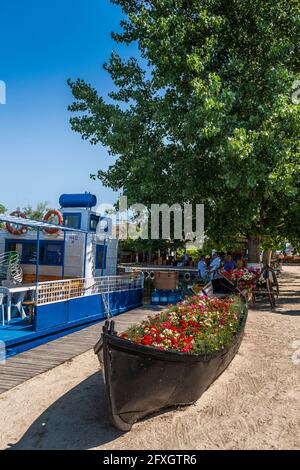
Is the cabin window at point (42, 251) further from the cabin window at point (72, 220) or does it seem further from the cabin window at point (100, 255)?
the cabin window at point (100, 255)

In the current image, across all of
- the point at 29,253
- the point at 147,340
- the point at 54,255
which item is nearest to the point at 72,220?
the point at 54,255

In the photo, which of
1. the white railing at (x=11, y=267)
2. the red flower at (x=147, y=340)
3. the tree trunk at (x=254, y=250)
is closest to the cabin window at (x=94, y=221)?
the white railing at (x=11, y=267)

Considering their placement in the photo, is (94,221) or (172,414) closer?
(172,414)

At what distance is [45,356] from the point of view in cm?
1023

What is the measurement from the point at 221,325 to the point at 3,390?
4709 mm

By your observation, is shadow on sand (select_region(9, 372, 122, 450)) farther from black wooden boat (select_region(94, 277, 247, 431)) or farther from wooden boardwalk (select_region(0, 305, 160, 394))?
wooden boardwalk (select_region(0, 305, 160, 394))

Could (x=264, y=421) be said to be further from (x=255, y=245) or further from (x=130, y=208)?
(x=255, y=245)

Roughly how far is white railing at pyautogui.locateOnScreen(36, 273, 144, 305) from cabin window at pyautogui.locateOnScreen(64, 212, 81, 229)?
2.95 meters

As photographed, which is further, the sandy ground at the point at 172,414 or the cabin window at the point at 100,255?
the cabin window at the point at 100,255

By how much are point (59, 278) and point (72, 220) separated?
122 inches

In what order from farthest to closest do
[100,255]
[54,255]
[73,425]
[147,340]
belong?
[100,255] → [54,255] → [73,425] → [147,340]

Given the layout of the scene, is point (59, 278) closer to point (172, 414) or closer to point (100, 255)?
point (100, 255)

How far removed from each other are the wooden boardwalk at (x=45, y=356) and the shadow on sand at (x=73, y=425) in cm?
149

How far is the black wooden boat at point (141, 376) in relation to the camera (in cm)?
570
